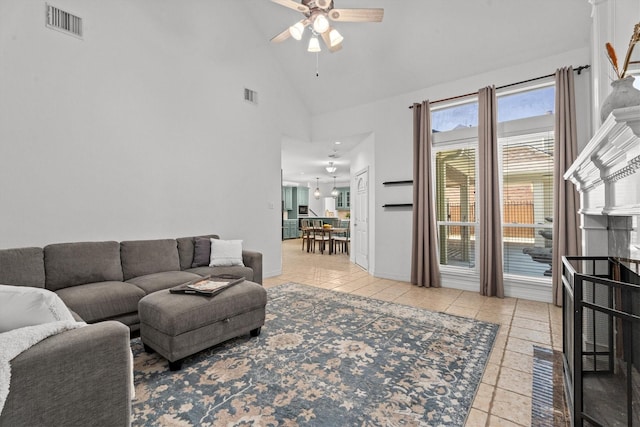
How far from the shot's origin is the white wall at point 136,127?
280cm

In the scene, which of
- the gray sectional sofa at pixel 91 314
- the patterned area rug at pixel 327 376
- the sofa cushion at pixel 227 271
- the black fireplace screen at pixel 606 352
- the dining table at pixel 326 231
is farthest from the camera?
the dining table at pixel 326 231

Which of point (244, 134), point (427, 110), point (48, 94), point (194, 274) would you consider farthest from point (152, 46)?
point (427, 110)

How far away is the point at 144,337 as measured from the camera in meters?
2.29

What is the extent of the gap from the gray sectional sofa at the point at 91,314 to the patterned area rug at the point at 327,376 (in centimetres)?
48

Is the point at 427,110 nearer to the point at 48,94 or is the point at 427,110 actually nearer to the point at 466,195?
the point at 466,195

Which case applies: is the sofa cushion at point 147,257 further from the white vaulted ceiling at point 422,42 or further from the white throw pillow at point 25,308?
the white vaulted ceiling at point 422,42

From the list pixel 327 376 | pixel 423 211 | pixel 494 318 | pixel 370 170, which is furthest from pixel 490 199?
pixel 327 376

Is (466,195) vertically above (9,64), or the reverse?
(9,64)

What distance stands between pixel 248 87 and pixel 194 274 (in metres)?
3.27

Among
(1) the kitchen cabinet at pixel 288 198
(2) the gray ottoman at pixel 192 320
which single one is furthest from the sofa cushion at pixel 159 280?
(1) the kitchen cabinet at pixel 288 198

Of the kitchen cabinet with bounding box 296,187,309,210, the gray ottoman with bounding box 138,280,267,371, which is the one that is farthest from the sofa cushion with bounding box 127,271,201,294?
the kitchen cabinet with bounding box 296,187,309,210

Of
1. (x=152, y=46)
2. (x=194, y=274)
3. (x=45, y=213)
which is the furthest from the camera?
(x=152, y=46)

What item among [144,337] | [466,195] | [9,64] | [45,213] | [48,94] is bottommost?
[144,337]

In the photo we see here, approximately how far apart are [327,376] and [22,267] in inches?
107
